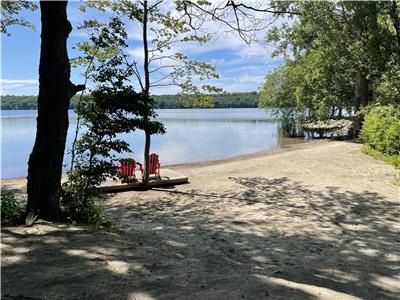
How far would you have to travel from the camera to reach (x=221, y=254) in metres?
5.53

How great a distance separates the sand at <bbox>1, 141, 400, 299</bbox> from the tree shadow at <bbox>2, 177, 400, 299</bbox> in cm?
1

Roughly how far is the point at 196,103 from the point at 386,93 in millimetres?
10528

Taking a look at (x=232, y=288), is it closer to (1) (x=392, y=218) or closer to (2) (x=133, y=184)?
(1) (x=392, y=218)

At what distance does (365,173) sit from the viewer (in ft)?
44.2

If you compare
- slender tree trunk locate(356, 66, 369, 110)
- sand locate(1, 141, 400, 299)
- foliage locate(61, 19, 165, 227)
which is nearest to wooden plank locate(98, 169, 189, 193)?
sand locate(1, 141, 400, 299)

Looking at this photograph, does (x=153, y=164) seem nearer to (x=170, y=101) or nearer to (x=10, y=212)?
(x=10, y=212)

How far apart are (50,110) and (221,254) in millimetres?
3262

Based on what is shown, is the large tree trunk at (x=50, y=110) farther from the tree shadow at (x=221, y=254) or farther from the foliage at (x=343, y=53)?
the foliage at (x=343, y=53)

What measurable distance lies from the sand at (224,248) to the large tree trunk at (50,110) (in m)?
0.68

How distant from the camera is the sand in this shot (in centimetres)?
374

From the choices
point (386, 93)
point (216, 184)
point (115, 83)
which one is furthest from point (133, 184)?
point (386, 93)

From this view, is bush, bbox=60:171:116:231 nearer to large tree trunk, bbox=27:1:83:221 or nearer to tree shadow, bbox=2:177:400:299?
large tree trunk, bbox=27:1:83:221

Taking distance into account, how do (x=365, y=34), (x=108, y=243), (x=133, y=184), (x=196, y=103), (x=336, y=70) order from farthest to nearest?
(x=336, y=70) → (x=365, y=34) → (x=196, y=103) → (x=133, y=184) → (x=108, y=243)

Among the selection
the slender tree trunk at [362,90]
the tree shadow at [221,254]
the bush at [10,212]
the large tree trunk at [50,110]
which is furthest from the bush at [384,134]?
the bush at [10,212]
